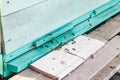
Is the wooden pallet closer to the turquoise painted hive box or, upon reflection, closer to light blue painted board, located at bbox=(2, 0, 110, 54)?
the turquoise painted hive box

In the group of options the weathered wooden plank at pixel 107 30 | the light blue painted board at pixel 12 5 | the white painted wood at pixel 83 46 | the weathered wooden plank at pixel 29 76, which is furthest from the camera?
the weathered wooden plank at pixel 107 30

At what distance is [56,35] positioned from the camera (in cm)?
271

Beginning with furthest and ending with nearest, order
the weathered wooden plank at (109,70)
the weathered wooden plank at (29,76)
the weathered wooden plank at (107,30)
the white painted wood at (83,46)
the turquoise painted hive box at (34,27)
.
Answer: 1. the weathered wooden plank at (107,30)
2. the white painted wood at (83,46)
3. the weathered wooden plank at (109,70)
4. the weathered wooden plank at (29,76)
5. the turquoise painted hive box at (34,27)

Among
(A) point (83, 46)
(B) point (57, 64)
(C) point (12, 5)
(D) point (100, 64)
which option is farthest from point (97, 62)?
(C) point (12, 5)

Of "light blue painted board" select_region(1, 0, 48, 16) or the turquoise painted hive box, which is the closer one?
"light blue painted board" select_region(1, 0, 48, 16)

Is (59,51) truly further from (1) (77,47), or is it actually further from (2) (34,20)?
(2) (34,20)

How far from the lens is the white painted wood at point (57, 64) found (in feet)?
8.01

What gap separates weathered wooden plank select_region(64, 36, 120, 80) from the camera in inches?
99.3

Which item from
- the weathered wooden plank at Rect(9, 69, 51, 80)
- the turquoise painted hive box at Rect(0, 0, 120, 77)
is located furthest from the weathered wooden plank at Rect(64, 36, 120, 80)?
the turquoise painted hive box at Rect(0, 0, 120, 77)

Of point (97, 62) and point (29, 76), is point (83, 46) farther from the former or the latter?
point (29, 76)

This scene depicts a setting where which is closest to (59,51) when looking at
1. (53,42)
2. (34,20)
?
(53,42)

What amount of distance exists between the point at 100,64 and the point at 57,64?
0.44 m

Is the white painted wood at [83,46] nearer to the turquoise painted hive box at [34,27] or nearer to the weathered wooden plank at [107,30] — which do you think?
the turquoise painted hive box at [34,27]

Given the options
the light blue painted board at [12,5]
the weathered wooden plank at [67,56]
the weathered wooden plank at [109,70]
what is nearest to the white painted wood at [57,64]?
the weathered wooden plank at [67,56]
